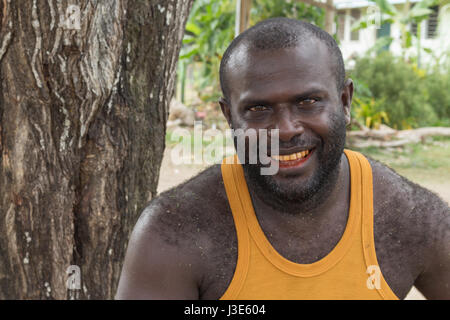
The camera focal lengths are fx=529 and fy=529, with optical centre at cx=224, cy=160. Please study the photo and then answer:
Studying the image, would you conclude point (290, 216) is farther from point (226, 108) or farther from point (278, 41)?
point (278, 41)

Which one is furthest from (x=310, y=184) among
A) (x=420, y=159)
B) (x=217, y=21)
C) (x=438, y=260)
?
(x=217, y=21)

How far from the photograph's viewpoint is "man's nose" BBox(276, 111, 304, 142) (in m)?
1.59

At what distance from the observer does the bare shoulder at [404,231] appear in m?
1.77

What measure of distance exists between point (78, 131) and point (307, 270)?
1.09 m

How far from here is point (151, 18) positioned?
7.55 feet

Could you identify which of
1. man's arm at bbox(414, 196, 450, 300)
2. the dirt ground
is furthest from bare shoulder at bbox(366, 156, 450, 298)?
the dirt ground

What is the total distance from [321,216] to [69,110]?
1072 millimetres

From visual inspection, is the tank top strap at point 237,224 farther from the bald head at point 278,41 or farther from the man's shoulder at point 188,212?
the bald head at point 278,41

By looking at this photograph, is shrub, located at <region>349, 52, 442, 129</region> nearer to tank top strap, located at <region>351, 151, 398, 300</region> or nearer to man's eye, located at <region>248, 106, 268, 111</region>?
tank top strap, located at <region>351, 151, 398, 300</region>

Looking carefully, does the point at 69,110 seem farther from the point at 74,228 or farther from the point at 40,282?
the point at 40,282

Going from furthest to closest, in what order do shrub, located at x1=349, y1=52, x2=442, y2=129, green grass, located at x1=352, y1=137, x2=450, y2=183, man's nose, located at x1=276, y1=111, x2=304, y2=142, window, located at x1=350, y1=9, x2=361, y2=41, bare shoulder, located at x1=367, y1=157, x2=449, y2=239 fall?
window, located at x1=350, y1=9, x2=361, y2=41, shrub, located at x1=349, y1=52, x2=442, y2=129, green grass, located at x1=352, y1=137, x2=450, y2=183, bare shoulder, located at x1=367, y1=157, x2=449, y2=239, man's nose, located at x1=276, y1=111, x2=304, y2=142

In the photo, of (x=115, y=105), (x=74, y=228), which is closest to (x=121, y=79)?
(x=115, y=105)

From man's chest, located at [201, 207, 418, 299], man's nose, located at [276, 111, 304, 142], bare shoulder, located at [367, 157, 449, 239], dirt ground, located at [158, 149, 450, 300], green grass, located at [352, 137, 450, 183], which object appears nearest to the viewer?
man's nose, located at [276, 111, 304, 142]

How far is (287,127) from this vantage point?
1.60 meters
